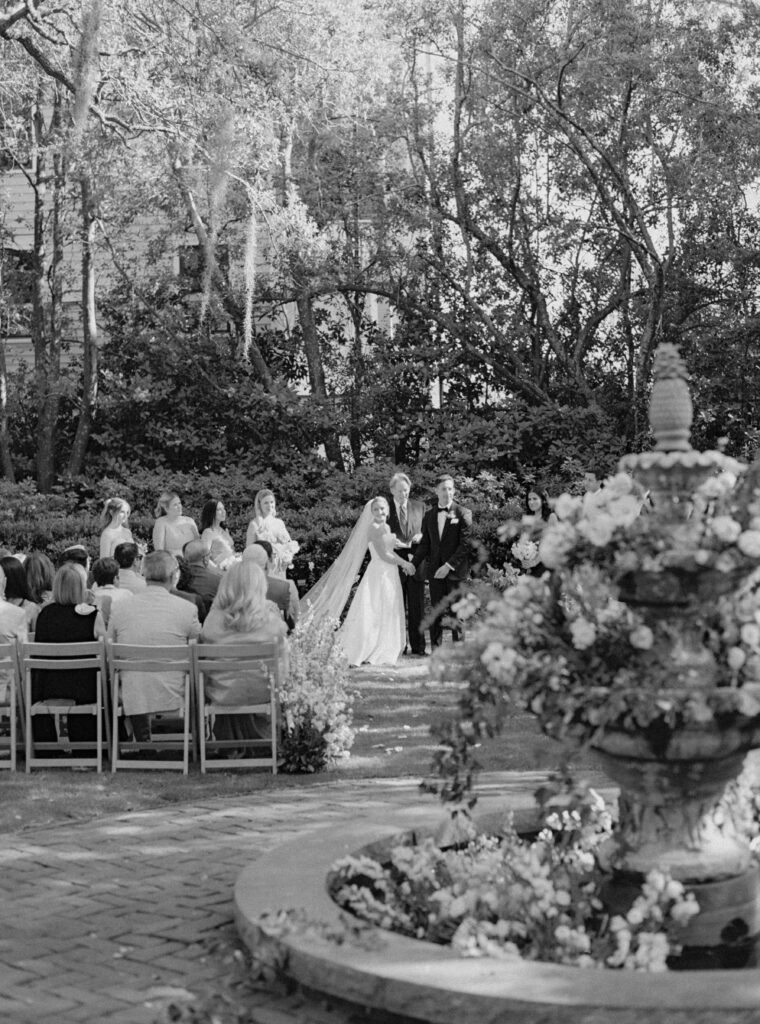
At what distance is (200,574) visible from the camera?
10914 mm

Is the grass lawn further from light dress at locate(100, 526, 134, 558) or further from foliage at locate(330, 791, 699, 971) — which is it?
light dress at locate(100, 526, 134, 558)

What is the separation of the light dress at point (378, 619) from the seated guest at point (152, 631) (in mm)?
4602

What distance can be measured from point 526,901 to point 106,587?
5942 mm

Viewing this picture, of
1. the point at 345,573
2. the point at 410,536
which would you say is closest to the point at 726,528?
the point at 410,536

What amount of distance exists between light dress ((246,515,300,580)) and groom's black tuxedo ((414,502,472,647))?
4.67 feet

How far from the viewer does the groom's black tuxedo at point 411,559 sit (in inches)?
559

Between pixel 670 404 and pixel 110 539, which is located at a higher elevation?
pixel 670 404

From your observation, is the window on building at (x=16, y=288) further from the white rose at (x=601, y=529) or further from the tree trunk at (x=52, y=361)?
the white rose at (x=601, y=529)

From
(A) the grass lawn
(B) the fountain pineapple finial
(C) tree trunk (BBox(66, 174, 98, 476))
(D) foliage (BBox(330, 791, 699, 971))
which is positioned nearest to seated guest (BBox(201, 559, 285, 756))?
(A) the grass lawn

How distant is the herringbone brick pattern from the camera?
4293mm

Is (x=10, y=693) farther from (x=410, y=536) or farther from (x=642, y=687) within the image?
(x=410, y=536)

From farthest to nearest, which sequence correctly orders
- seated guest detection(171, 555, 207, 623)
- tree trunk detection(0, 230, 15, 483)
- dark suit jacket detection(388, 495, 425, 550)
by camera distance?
tree trunk detection(0, 230, 15, 483)
dark suit jacket detection(388, 495, 425, 550)
seated guest detection(171, 555, 207, 623)

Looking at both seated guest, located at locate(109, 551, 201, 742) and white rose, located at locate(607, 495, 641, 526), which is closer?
white rose, located at locate(607, 495, 641, 526)

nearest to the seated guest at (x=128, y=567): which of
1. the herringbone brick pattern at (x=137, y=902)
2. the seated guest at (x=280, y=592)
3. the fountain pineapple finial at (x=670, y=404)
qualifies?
the seated guest at (x=280, y=592)
